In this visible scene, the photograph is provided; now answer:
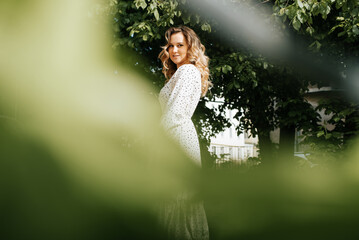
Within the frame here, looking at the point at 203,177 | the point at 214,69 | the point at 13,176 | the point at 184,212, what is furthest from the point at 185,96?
the point at 214,69

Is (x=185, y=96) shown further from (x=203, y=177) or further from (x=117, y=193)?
(x=117, y=193)

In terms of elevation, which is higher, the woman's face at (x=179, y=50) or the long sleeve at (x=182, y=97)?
the woman's face at (x=179, y=50)

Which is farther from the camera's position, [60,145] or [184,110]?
[184,110]

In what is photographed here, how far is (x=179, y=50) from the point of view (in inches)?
97.7

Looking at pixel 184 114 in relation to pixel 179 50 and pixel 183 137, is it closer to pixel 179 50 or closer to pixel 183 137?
pixel 183 137

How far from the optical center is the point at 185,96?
7.06 ft

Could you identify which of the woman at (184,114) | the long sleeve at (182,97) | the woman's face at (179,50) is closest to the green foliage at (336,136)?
the woman at (184,114)

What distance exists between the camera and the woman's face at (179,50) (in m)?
2.47

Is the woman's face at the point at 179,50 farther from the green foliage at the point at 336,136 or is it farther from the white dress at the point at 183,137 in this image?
the green foliage at the point at 336,136

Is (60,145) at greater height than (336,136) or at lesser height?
lesser

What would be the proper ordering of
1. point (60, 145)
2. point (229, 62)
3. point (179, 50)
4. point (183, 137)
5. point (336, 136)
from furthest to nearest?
point (229, 62) < point (336, 136) < point (179, 50) < point (183, 137) < point (60, 145)

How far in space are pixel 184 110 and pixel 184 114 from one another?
2cm

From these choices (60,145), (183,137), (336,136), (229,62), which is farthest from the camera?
(229,62)

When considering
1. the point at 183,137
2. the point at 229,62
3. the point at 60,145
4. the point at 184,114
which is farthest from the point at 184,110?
the point at 229,62
